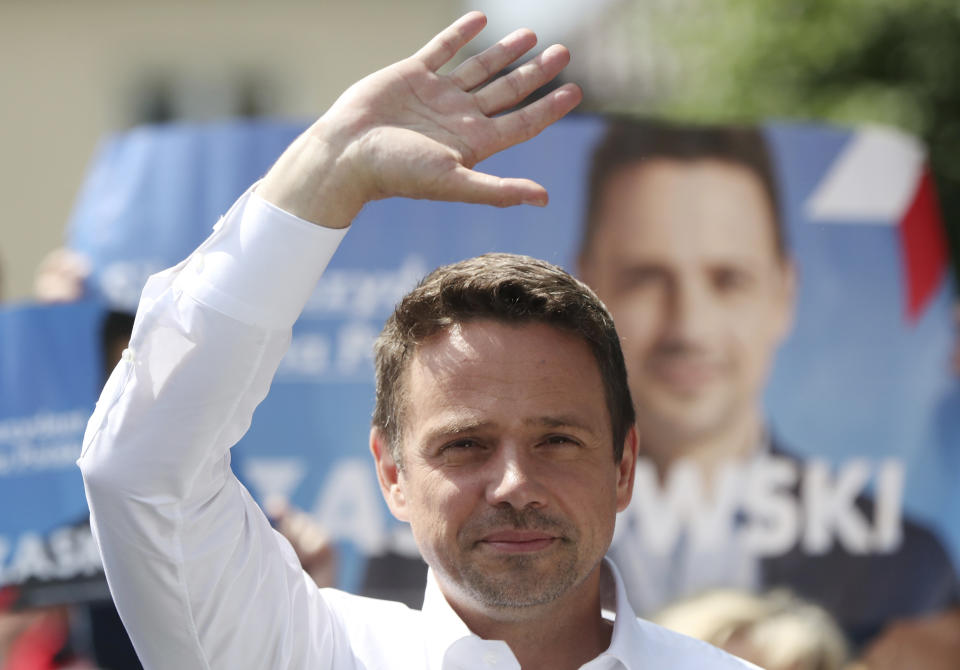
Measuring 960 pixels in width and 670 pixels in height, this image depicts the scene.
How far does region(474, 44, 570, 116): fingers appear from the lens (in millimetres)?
1869

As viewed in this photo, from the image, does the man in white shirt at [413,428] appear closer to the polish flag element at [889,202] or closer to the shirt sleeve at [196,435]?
the shirt sleeve at [196,435]

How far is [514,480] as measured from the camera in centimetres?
187

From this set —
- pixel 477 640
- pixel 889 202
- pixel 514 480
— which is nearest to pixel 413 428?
pixel 514 480

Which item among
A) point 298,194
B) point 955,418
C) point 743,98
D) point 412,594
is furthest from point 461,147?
point 743,98

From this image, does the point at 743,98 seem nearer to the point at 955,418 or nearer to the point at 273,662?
the point at 955,418

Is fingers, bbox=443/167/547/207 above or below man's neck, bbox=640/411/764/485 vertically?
above

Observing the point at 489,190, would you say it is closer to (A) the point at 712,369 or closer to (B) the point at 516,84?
(B) the point at 516,84

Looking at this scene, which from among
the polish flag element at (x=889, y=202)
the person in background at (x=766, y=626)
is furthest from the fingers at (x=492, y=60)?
the polish flag element at (x=889, y=202)

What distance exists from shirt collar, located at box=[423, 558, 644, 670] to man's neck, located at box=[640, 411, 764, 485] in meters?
2.21

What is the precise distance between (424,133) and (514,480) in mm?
528

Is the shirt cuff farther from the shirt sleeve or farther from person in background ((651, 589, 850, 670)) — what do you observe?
person in background ((651, 589, 850, 670))

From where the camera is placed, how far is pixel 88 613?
3.83 meters

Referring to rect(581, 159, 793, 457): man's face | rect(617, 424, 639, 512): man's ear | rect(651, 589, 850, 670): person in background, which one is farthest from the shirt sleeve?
rect(581, 159, 793, 457): man's face

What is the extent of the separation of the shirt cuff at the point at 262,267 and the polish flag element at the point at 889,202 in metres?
3.01
